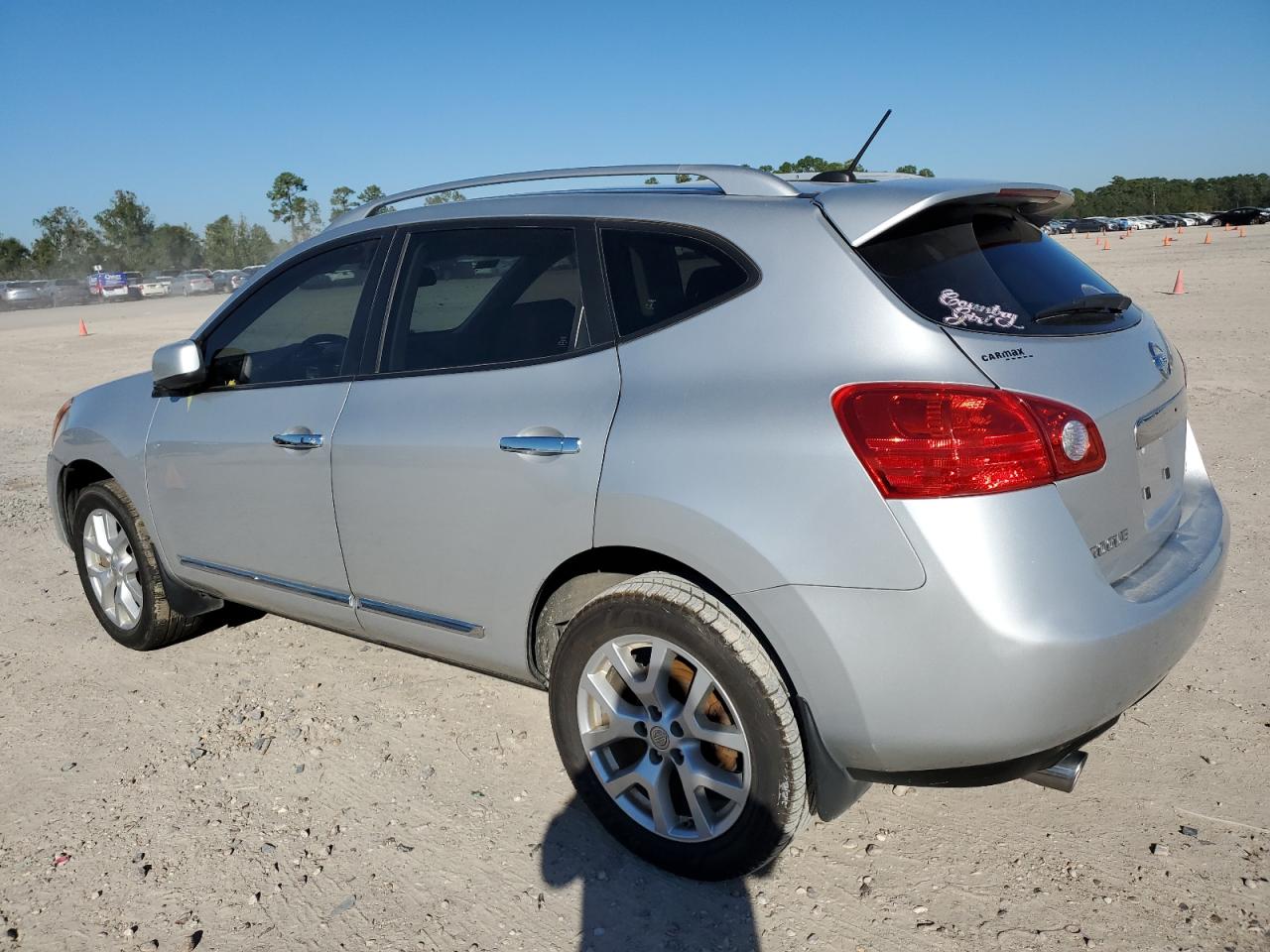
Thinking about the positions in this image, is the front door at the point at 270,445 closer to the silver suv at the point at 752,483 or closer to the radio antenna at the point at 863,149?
the silver suv at the point at 752,483

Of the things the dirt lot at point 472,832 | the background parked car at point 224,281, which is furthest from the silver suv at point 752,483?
the background parked car at point 224,281

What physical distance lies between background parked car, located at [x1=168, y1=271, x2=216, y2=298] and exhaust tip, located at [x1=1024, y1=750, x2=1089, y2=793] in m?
63.2

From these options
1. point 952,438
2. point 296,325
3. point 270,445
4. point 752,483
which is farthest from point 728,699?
point 296,325

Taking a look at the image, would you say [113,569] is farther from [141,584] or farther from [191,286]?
[191,286]

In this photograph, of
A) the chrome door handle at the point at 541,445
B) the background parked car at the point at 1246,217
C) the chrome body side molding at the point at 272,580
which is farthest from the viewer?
the background parked car at the point at 1246,217

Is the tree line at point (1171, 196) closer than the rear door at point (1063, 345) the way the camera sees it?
No

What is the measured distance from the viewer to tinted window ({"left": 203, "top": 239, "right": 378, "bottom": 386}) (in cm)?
346

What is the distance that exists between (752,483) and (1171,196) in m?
124

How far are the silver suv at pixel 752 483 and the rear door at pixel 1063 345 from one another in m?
0.01

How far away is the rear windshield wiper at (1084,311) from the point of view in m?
2.48

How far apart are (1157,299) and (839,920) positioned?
16983 mm

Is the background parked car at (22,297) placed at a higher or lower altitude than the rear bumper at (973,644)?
higher

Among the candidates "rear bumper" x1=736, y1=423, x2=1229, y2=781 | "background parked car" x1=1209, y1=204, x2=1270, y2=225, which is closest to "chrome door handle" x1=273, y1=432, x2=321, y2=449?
"rear bumper" x1=736, y1=423, x2=1229, y2=781

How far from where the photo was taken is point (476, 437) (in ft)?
9.36
